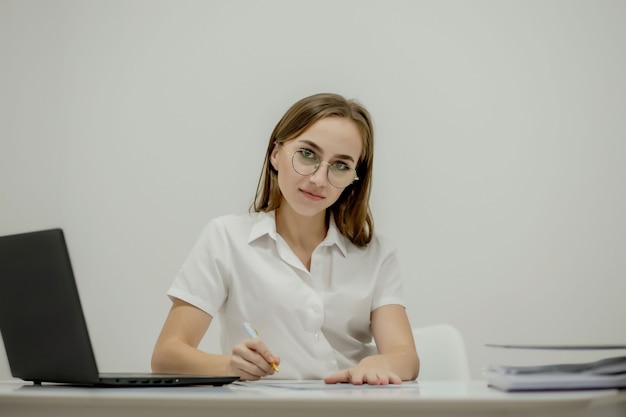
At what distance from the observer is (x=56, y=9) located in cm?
290

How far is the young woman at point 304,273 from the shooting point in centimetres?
182

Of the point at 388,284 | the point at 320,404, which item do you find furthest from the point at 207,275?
the point at 320,404

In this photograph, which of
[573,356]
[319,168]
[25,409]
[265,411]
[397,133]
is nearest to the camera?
[265,411]

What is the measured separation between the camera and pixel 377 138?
9.11ft

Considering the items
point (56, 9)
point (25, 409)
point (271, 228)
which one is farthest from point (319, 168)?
point (56, 9)

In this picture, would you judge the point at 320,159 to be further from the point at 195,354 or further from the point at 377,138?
the point at 377,138

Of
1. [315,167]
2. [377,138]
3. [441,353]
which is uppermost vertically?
[377,138]

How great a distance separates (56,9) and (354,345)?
1.88 meters

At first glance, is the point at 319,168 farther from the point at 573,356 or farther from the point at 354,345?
the point at 573,356

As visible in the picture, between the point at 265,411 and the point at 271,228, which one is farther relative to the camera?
the point at 271,228

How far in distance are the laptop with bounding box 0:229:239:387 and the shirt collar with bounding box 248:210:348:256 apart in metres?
0.75

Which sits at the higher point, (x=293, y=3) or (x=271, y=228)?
(x=293, y=3)

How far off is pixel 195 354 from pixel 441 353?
0.66 m

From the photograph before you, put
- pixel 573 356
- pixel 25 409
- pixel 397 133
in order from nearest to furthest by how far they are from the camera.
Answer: pixel 25 409
pixel 573 356
pixel 397 133
